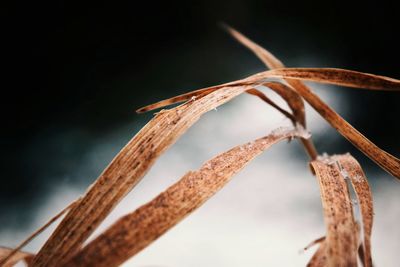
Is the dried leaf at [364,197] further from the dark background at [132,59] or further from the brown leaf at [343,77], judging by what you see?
the dark background at [132,59]

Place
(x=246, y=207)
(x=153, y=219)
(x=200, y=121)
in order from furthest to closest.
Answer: (x=200, y=121) → (x=246, y=207) → (x=153, y=219)

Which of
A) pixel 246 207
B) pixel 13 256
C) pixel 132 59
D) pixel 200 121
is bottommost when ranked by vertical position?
pixel 13 256

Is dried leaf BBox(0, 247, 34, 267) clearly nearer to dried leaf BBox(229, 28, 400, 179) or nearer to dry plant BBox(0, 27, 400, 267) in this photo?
dry plant BBox(0, 27, 400, 267)

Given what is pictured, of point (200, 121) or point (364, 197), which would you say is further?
point (200, 121)

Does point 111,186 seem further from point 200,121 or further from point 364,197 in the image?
point 200,121

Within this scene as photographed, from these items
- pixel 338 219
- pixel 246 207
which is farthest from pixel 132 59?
pixel 338 219

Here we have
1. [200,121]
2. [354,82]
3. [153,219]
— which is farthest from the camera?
[200,121]

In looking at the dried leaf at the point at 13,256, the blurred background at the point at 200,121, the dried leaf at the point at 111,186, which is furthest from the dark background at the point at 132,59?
the dried leaf at the point at 111,186

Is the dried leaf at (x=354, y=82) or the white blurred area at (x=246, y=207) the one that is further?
the white blurred area at (x=246, y=207)
